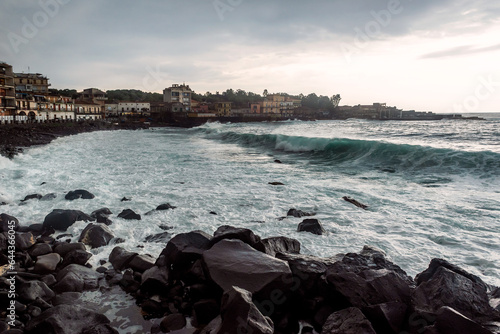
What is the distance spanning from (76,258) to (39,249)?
0.89 metres

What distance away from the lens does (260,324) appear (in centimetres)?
297

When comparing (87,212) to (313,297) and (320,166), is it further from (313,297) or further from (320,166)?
(320,166)

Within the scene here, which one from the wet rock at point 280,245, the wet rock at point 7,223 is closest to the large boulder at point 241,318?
the wet rock at point 280,245

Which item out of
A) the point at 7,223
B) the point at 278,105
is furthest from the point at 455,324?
the point at 278,105

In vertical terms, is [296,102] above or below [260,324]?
above

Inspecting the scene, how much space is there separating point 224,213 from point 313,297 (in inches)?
174

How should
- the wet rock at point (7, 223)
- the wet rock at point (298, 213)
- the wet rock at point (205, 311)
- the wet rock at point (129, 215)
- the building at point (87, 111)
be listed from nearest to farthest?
the wet rock at point (205, 311), the wet rock at point (7, 223), the wet rock at point (129, 215), the wet rock at point (298, 213), the building at point (87, 111)

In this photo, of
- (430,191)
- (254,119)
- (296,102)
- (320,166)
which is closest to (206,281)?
(430,191)

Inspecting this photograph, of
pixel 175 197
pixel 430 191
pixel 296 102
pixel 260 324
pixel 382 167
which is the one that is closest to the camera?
pixel 260 324

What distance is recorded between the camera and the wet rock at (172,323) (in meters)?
3.65

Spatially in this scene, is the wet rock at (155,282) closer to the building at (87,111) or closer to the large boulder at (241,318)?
the large boulder at (241,318)

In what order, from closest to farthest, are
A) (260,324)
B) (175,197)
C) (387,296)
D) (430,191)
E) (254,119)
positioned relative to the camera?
(260,324) < (387,296) < (175,197) < (430,191) < (254,119)

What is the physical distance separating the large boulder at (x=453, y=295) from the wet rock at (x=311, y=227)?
9.24ft

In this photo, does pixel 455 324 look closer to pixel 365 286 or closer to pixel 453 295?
pixel 453 295
